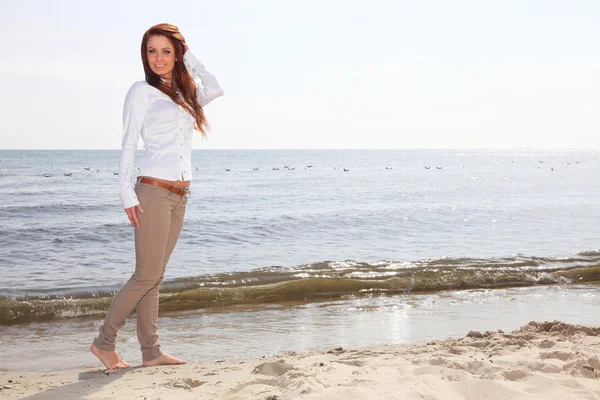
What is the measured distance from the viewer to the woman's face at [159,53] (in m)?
3.64

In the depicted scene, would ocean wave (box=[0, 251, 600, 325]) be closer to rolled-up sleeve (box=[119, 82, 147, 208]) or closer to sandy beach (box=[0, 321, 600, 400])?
sandy beach (box=[0, 321, 600, 400])

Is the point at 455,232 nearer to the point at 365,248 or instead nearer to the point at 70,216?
the point at 365,248

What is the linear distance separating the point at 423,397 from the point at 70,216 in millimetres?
15476

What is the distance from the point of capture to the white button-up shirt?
3.54 meters

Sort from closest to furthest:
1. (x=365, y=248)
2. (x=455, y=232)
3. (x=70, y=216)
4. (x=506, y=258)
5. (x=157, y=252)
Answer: (x=157, y=252)
(x=506, y=258)
(x=365, y=248)
(x=455, y=232)
(x=70, y=216)

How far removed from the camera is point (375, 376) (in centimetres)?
336

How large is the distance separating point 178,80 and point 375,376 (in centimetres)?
220

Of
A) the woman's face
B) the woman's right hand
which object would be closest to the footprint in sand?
the woman's right hand

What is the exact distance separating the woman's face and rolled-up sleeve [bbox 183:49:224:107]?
5.7 inches

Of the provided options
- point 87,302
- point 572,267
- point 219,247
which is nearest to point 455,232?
point 572,267

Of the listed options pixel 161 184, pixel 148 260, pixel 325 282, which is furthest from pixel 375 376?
pixel 325 282

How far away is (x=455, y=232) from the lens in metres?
14.0

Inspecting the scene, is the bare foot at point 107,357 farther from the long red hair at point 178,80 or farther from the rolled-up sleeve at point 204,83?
the rolled-up sleeve at point 204,83

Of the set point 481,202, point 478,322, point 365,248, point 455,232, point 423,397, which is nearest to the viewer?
point 423,397
